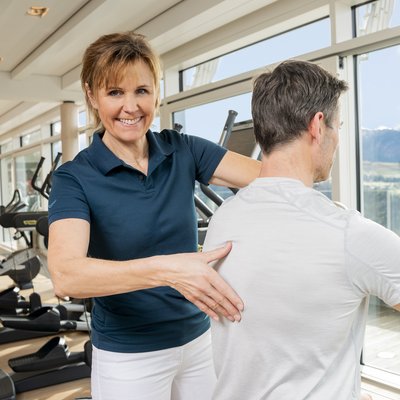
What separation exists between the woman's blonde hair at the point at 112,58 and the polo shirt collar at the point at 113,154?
140 mm

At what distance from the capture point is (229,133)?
2.72m

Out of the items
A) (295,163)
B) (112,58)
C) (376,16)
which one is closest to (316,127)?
(295,163)

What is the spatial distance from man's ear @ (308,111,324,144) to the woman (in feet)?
1.46

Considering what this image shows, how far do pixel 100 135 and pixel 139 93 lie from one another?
0.18m

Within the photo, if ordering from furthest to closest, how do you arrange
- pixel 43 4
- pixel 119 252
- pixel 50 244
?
pixel 43 4 → pixel 119 252 → pixel 50 244

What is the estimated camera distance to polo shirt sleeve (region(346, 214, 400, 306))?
0.79 m

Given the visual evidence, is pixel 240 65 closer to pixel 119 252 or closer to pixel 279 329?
pixel 119 252

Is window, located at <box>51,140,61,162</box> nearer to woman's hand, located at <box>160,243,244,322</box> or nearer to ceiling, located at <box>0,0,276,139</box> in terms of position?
ceiling, located at <box>0,0,276,139</box>

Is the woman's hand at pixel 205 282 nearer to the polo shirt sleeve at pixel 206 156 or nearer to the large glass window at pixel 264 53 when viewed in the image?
the polo shirt sleeve at pixel 206 156

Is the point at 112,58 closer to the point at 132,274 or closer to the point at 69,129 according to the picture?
the point at 132,274

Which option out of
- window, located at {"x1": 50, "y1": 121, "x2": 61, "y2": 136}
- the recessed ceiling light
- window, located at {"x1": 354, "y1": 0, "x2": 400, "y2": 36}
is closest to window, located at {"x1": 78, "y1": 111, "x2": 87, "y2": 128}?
window, located at {"x1": 50, "y1": 121, "x2": 61, "y2": 136}

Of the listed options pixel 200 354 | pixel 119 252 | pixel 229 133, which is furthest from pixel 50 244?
pixel 229 133

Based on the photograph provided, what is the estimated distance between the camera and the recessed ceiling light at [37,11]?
423 centimetres

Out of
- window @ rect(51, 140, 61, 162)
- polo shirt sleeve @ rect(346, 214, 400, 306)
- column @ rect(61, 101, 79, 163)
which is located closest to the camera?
polo shirt sleeve @ rect(346, 214, 400, 306)
